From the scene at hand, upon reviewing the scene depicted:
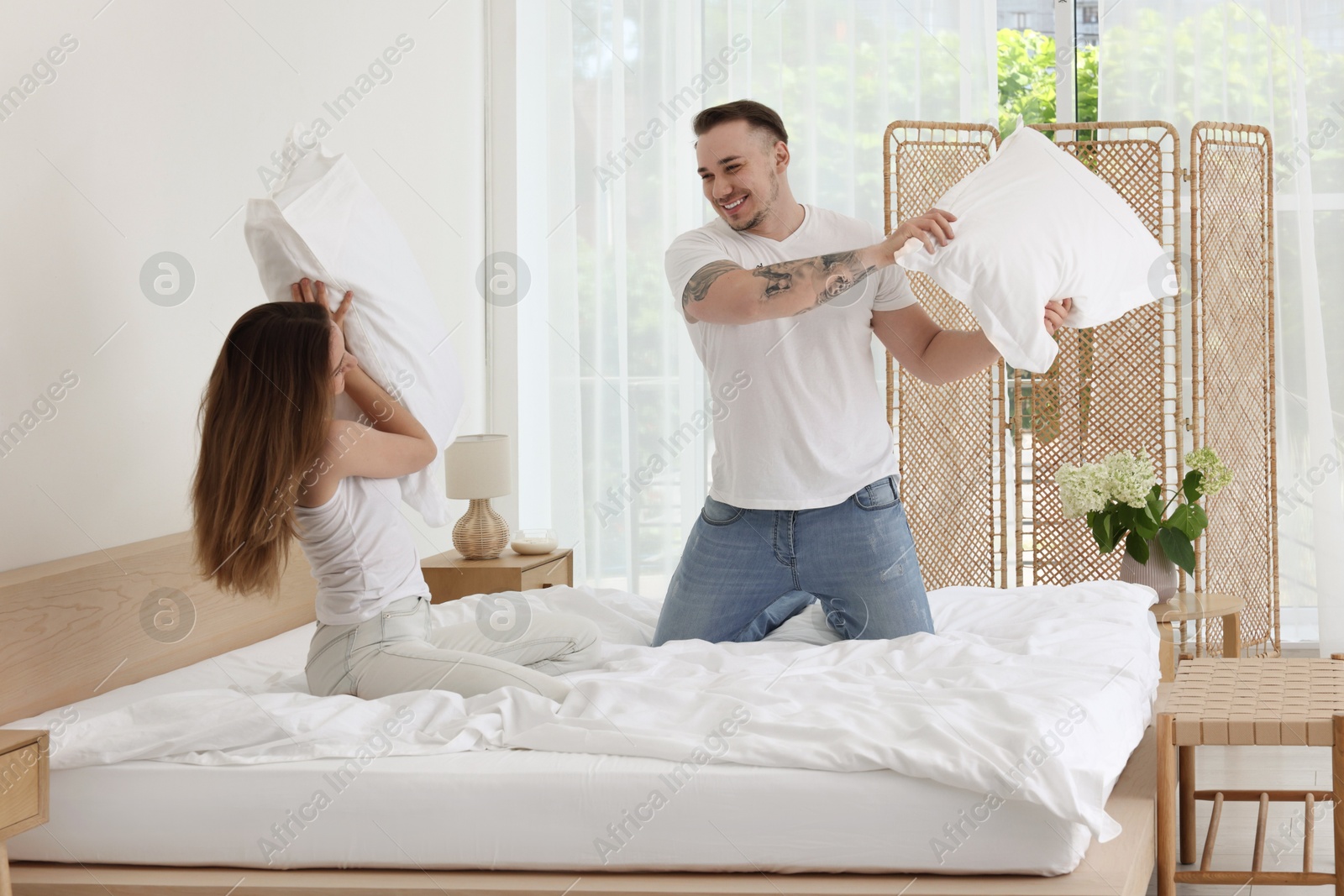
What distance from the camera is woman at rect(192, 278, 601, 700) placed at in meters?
1.94

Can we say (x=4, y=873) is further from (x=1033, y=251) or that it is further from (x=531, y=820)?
(x=1033, y=251)

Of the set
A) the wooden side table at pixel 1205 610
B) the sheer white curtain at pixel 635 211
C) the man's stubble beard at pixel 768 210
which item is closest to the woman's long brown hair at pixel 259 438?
the man's stubble beard at pixel 768 210

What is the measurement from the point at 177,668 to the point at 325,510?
0.67m

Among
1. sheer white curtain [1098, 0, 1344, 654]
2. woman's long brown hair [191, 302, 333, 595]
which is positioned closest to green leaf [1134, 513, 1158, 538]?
sheer white curtain [1098, 0, 1344, 654]

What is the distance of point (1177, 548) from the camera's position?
10.3 feet

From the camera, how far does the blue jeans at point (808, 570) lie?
2.40 metres

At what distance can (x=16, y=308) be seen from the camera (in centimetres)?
210

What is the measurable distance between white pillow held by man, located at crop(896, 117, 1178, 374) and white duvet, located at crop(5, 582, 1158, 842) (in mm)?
560

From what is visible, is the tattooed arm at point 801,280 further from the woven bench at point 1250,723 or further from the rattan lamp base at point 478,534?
the rattan lamp base at point 478,534

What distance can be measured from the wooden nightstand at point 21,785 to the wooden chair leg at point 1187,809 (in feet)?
6.56

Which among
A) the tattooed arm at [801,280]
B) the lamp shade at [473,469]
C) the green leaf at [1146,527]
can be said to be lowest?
the green leaf at [1146,527]

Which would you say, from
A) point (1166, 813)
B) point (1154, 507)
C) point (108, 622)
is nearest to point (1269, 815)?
point (1154, 507)

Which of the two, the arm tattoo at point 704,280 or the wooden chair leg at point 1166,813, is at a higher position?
the arm tattoo at point 704,280

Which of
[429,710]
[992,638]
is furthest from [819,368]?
[429,710]
